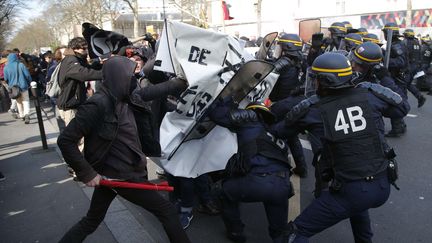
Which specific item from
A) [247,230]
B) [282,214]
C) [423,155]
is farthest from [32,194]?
[423,155]

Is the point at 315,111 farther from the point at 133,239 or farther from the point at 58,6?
the point at 58,6

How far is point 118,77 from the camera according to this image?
248cm

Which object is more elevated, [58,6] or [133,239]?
[58,6]

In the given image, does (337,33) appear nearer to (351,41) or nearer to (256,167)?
(351,41)

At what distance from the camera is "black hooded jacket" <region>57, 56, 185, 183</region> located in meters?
2.35

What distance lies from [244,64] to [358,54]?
1.36m

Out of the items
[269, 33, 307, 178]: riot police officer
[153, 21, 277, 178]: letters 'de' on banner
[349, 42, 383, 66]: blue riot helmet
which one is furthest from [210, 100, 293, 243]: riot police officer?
[269, 33, 307, 178]: riot police officer

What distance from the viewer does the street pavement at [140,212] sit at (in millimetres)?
3484

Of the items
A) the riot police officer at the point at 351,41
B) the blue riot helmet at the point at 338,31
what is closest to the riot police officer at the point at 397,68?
the blue riot helmet at the point at 338,31

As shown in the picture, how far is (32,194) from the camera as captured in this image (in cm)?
466

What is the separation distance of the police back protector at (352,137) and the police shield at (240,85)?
2.25ft

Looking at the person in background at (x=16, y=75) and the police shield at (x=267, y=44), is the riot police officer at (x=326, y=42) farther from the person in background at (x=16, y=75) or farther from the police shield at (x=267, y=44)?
the person in background at (x=16, y=75)

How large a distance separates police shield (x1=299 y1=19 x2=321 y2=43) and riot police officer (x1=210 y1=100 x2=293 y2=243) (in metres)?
4.69

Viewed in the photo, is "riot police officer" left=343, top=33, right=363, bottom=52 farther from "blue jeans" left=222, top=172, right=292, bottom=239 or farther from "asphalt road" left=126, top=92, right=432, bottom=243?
"blue jeans" left=222, top=172, right=292, bottom=239
